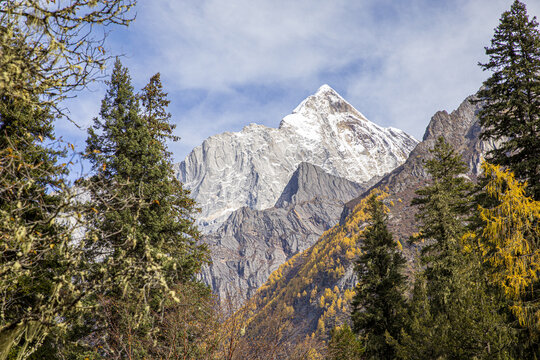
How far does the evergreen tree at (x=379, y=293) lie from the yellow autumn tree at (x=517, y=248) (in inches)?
356

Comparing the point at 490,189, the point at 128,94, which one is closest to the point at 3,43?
the point at 490,189

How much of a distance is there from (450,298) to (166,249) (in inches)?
483

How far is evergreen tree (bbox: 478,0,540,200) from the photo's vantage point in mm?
11445

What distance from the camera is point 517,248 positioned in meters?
8.98

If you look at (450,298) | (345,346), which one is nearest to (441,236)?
(450,298)

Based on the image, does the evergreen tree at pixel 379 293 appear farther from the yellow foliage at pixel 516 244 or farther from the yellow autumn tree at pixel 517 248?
the yellow foliage at pixel 516 244

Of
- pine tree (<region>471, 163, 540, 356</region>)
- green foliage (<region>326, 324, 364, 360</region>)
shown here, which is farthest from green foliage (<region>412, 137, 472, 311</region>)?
pine tree (<region>471, 163, 540, 356</region>)

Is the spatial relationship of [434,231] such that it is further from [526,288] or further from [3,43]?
[3,43]

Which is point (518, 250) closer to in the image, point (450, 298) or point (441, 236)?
point (450, 298)

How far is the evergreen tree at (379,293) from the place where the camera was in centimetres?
1816

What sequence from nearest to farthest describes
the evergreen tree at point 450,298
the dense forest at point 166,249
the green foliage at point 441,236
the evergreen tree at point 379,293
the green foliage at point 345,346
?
the dense forest at point 166,249 → the evergreen tree at point 450,298 → the green foliage at point 345,346 → the green foliage at point 441,236 → the evergreen tree at point 379,293

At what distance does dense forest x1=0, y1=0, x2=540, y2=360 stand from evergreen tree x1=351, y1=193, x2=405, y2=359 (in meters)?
0.08

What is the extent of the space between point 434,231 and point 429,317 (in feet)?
18.9

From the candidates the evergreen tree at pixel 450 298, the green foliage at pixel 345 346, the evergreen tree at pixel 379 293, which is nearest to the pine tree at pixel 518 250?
the evergreen tree at pixel 450 298
